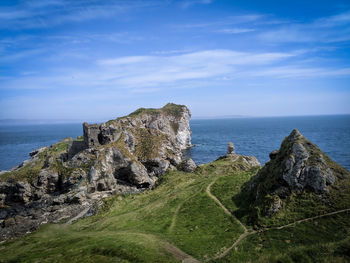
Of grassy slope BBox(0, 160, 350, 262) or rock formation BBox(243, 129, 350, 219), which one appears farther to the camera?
rock formation BBox(243, 129, 350, 219)

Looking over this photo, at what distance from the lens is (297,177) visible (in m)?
31.2

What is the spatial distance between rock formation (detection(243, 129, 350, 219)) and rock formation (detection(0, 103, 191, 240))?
1456 inches

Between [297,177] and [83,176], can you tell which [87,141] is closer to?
[83,176]

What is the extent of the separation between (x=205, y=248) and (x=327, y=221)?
1434cm

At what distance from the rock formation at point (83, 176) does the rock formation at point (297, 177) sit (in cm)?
3698

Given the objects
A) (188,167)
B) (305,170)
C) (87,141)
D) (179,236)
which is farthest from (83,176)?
(305,170)

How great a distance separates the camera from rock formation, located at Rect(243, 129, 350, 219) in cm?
2995

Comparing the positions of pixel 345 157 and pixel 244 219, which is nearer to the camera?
pixel 244 219

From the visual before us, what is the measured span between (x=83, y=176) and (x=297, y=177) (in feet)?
178

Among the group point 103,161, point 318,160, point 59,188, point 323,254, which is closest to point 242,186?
point 318,160

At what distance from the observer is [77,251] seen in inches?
1088

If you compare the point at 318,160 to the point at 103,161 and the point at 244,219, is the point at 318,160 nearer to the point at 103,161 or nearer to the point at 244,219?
the point at 244,219

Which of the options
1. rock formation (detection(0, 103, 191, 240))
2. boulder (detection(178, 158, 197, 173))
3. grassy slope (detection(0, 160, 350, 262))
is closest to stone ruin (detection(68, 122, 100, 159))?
rock formation (detection(0, 103, 191, 240))

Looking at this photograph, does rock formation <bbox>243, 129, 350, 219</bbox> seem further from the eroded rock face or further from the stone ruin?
the stone ruin
